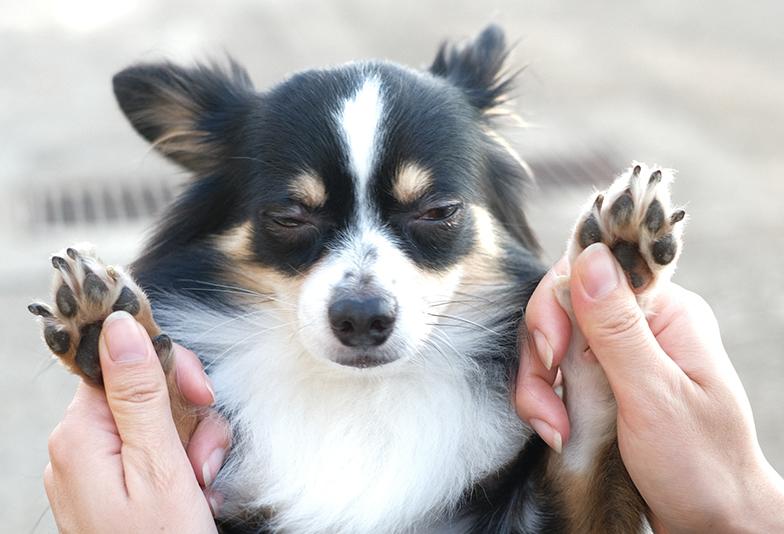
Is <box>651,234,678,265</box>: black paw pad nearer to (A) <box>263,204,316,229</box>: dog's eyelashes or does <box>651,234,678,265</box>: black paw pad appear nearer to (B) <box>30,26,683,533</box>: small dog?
(B) <box>30,26,683,533</box>: small dog

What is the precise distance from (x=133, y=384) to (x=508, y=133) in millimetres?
1522

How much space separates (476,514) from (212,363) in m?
0.80

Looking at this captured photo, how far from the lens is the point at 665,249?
6.92 ft

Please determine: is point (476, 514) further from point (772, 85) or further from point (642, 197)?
point (772, 85)

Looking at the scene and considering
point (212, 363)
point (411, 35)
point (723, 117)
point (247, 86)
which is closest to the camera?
point (212, 363)

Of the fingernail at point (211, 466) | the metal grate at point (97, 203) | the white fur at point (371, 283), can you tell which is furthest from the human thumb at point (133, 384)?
the metal grate at point (97, 203)

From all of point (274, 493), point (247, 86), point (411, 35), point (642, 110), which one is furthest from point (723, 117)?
point (274, 493)

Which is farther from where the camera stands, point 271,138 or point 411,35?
point 411,35

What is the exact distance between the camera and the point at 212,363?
8.84 feet

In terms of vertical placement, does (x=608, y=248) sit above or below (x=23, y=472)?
above

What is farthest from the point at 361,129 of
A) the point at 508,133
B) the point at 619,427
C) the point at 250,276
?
the point at 619,427

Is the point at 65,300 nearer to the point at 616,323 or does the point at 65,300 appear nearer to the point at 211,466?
the point at 211,466

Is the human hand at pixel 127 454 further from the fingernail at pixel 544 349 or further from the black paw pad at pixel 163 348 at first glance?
the fingernail at pixel 544 349

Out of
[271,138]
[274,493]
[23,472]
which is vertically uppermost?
[271,138]
